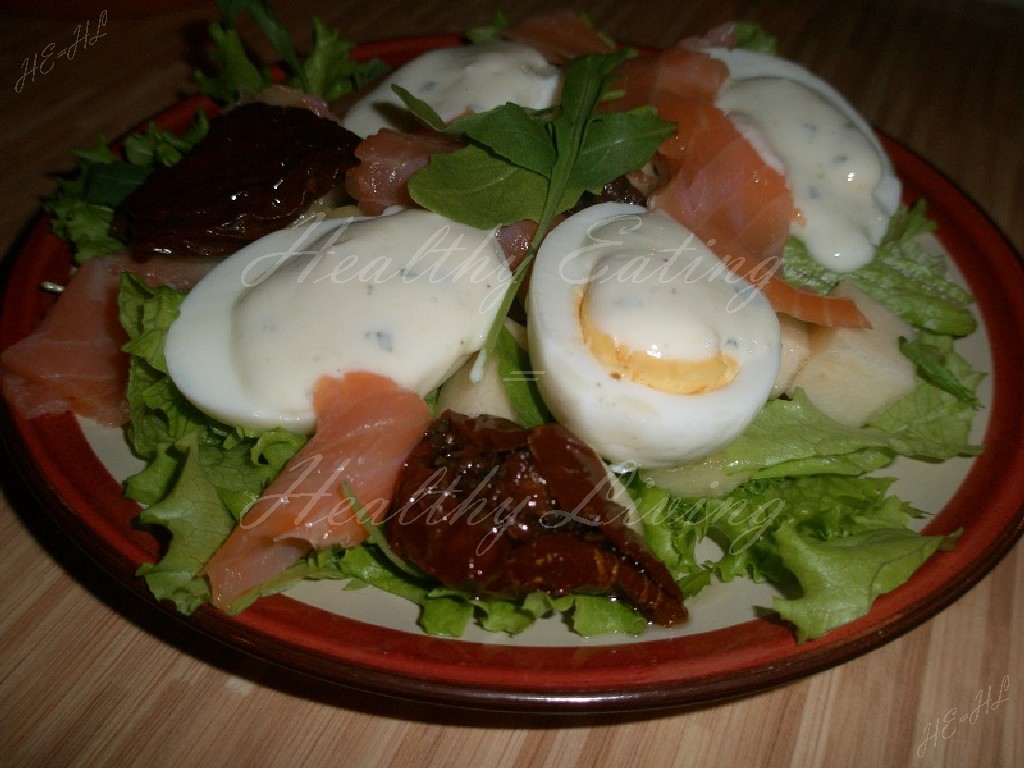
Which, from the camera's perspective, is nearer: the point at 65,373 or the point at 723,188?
the point at 65,373

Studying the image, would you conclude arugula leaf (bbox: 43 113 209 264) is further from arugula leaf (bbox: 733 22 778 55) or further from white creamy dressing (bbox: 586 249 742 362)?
arugula leaf (bbox: 733 22 778 55)

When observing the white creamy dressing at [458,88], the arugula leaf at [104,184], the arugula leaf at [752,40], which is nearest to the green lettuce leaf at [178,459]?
the arugula leaf at [104,184]

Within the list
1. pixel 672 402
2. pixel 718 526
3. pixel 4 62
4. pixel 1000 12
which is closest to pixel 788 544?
pixel 718 526

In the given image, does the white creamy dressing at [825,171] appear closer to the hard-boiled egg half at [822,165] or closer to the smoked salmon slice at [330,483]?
the hard-boiled egg half at [822,165]

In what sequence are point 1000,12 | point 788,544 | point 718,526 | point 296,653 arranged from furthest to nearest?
1. point 1000,12
2. point 718,526
3. point 788,544
4. point 296,653

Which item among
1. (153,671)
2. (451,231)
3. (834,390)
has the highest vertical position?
(451,231)

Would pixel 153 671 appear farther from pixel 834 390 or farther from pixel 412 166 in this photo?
pixel 834 390

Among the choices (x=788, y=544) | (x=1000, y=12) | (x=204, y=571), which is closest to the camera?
(x=204, y=571)
